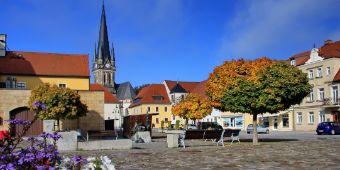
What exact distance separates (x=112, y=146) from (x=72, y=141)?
1.95 metres

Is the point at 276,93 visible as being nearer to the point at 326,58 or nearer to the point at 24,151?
the point at 24,151

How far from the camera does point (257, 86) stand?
917 inches

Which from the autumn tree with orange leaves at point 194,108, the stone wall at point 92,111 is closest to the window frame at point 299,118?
the autumn tree with orange leaves at point 194,108

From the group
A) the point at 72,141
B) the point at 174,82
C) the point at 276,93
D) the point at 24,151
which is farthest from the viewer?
the point at 174,82

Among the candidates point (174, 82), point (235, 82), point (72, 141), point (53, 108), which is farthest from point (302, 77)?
point (174, 82)

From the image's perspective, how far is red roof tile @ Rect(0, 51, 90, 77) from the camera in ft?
162

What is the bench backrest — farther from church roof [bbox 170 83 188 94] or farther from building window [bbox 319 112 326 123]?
church roof [bbox 170 83 188 94]

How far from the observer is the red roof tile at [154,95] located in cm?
10306

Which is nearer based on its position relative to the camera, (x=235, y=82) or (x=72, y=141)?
(x=72, y=141)

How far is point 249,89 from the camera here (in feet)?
77.1

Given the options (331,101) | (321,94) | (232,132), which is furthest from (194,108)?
(321,94)

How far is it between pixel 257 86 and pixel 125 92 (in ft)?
369

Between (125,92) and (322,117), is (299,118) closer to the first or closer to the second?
(322,117)

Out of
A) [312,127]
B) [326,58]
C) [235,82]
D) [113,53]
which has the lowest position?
[312,127]
